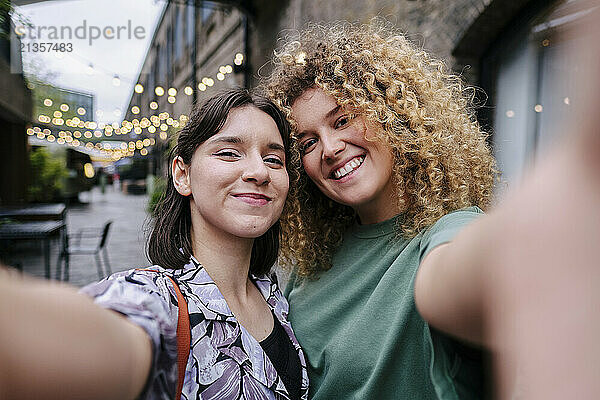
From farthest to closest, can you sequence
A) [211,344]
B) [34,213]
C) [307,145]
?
[34,213], [307,145], [211,344]

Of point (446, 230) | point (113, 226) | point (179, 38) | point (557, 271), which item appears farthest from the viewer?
point (179, 38)

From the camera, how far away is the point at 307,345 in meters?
1.42

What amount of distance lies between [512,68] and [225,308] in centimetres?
336

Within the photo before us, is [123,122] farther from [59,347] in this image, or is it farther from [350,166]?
[59,347]

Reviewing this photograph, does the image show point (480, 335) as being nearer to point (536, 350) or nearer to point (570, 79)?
point (536, 350)

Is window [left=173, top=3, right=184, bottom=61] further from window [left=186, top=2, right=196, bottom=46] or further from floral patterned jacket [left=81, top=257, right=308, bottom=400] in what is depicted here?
floral patterned jacket [left=81, top=257, right=308, bottom=400]

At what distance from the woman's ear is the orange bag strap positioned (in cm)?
45

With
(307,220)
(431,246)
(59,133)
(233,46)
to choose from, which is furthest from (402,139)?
(233,46)

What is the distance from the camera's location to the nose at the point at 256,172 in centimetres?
130

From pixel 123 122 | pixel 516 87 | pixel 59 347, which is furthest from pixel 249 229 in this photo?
pixel 123 122

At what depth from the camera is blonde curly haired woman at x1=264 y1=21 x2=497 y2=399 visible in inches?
47.5

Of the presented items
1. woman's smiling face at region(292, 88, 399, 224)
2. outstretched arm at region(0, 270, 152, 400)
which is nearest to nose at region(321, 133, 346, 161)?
woman's smiling face at region(292, 88, 399, 224)

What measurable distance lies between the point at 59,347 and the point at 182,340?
1.83ft

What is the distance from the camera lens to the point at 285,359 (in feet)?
4.29
